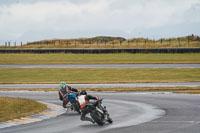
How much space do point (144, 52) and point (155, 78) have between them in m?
33.4

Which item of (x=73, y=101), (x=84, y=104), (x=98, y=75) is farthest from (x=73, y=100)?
(x=98, y=75)

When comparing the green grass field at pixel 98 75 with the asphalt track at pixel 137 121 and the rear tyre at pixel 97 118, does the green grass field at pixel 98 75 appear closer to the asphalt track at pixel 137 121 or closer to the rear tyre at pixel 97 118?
the asphalt track at pixel 137 121

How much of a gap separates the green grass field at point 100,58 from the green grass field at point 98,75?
44.1ft

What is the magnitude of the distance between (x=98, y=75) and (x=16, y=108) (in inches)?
1392

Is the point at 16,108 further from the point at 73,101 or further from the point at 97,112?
the point at 97,112

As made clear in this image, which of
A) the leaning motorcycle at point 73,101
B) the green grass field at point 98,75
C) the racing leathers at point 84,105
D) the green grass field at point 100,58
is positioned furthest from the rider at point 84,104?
the green grass field at point 100,58

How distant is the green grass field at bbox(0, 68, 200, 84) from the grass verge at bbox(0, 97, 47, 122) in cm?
2542

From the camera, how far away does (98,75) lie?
62156mm

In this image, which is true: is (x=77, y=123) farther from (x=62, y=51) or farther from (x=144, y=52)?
(x=62, y=51)

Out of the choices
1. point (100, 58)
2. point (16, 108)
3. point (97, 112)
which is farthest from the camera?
point (100, 58)

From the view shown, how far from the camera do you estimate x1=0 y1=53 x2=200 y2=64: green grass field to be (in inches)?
3201

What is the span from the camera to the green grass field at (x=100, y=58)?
8131cm

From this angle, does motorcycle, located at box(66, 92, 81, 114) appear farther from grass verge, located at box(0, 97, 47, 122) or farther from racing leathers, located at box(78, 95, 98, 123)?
racing leathers, located at box(78, 95, 98, 123)

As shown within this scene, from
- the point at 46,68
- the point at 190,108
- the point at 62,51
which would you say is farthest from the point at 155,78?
the point at 62,51
